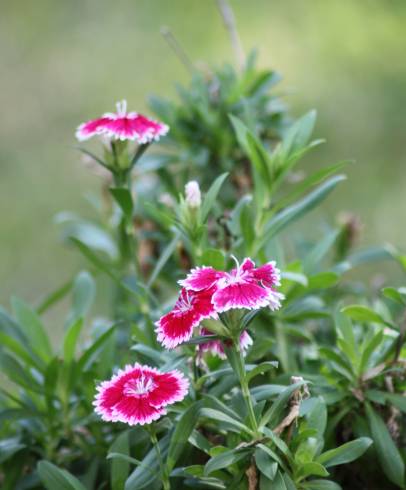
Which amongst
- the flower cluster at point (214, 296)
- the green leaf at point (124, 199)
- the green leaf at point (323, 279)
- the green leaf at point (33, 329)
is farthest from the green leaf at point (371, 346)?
the green leaf at point (33, 329)

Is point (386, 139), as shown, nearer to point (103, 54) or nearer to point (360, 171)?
point (360, 171)

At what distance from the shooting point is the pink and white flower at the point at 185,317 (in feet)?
2.35

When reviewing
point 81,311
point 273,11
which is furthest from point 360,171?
point 81,311

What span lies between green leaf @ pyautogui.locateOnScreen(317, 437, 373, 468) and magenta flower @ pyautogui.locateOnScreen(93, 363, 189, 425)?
0.18 metres

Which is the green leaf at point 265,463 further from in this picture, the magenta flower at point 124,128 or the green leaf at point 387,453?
the magenta flower at point 124,128

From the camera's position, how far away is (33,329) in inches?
42.9

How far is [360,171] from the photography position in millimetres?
3324

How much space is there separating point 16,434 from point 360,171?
250 centimetres

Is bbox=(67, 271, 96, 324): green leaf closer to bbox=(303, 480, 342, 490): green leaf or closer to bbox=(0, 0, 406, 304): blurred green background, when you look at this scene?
bbox=(303, 480, 342, 490): green leaf

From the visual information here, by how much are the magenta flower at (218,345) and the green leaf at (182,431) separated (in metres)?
0.06

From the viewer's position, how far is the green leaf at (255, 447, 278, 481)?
75 centimetres

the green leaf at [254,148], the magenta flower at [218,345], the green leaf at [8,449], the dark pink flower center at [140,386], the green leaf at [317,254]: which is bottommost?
the dark pink flower center at [140,386]

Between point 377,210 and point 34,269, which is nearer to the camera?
point 377,210

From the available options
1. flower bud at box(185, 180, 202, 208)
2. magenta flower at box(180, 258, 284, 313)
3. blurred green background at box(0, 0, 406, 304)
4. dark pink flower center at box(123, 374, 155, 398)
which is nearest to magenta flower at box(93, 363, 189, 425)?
dark pink flower center at box(123, 374, 155, 398)
